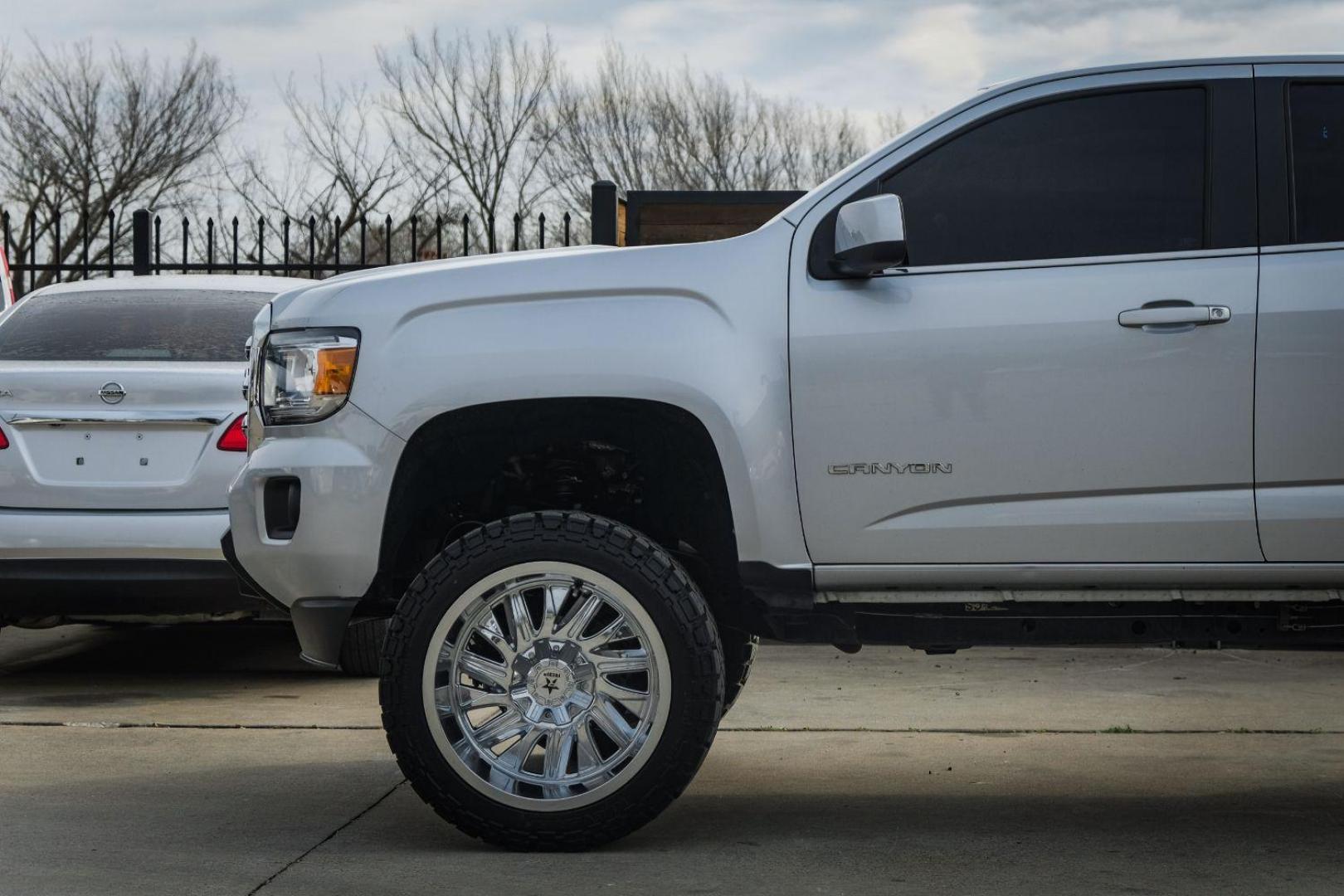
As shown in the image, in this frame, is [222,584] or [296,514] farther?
[222,584]

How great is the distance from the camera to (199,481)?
21.1ft

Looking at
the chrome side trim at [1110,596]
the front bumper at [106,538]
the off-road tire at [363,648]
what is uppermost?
the front bumper at [106,538]

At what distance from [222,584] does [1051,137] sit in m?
3.60

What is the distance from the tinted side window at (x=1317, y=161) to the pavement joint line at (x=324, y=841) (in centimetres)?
298

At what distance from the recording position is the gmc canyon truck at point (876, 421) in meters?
4.18

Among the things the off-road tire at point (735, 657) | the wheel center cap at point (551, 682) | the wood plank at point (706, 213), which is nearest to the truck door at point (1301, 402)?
the off-road tire at point (735, 657)

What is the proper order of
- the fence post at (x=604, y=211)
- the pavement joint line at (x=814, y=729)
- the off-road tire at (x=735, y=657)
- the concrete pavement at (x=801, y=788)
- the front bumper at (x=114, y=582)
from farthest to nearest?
the fence post at (x=604, y=211), the front bumper at (x=114, y=582), the pavement joint line at (x=814, y=729), the off-road tire at (x=735, y=657), the concrete pavement at (x=801, y=788)

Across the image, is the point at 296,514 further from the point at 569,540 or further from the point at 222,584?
the point at 222,584

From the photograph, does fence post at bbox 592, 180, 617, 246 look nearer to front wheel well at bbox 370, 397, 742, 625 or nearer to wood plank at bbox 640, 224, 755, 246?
wood plank at bbox 640, 224, 755, 246

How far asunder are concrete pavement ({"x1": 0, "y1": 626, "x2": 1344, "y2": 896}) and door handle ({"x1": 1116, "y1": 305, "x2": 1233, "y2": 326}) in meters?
1.35

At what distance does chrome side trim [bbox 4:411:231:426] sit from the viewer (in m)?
6.44

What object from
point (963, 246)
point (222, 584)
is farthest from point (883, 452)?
point (222, 584)

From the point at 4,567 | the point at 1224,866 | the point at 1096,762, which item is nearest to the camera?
the point at 1224,866

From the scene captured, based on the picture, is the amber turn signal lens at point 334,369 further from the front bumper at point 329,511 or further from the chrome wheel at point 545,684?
the chrome wheel at point 545,684
